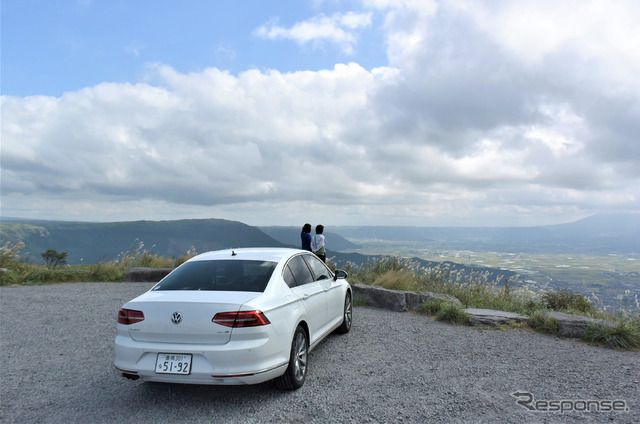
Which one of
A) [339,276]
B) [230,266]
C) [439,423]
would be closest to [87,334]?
[230,266]

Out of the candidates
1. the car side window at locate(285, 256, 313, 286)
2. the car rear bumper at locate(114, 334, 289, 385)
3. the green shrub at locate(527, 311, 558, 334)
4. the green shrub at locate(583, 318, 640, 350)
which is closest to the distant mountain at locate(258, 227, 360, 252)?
the green shrub at locate(527, 311, 558, 334)

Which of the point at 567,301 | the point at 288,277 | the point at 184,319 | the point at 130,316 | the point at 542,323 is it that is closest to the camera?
the point at 184,319

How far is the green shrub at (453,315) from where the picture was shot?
316 inches

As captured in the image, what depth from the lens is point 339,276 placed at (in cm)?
644

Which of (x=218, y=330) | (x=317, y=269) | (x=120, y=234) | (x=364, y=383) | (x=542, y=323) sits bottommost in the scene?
(x=120, y=234)

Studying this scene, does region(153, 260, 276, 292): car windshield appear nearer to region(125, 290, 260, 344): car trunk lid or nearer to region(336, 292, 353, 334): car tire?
region(125, 290, 260, 344): car trunk lid

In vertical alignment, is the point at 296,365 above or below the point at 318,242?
below

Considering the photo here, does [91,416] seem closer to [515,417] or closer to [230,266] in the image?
[230,266]

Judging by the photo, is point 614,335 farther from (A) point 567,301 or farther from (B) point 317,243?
(B) point 317,243

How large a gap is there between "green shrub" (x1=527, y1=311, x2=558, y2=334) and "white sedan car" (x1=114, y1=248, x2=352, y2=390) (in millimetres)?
4945

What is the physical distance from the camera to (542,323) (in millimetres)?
7355

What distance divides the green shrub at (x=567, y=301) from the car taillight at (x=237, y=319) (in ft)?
26.4

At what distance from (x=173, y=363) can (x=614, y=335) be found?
266 inches

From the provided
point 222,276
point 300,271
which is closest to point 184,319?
point 222,276
